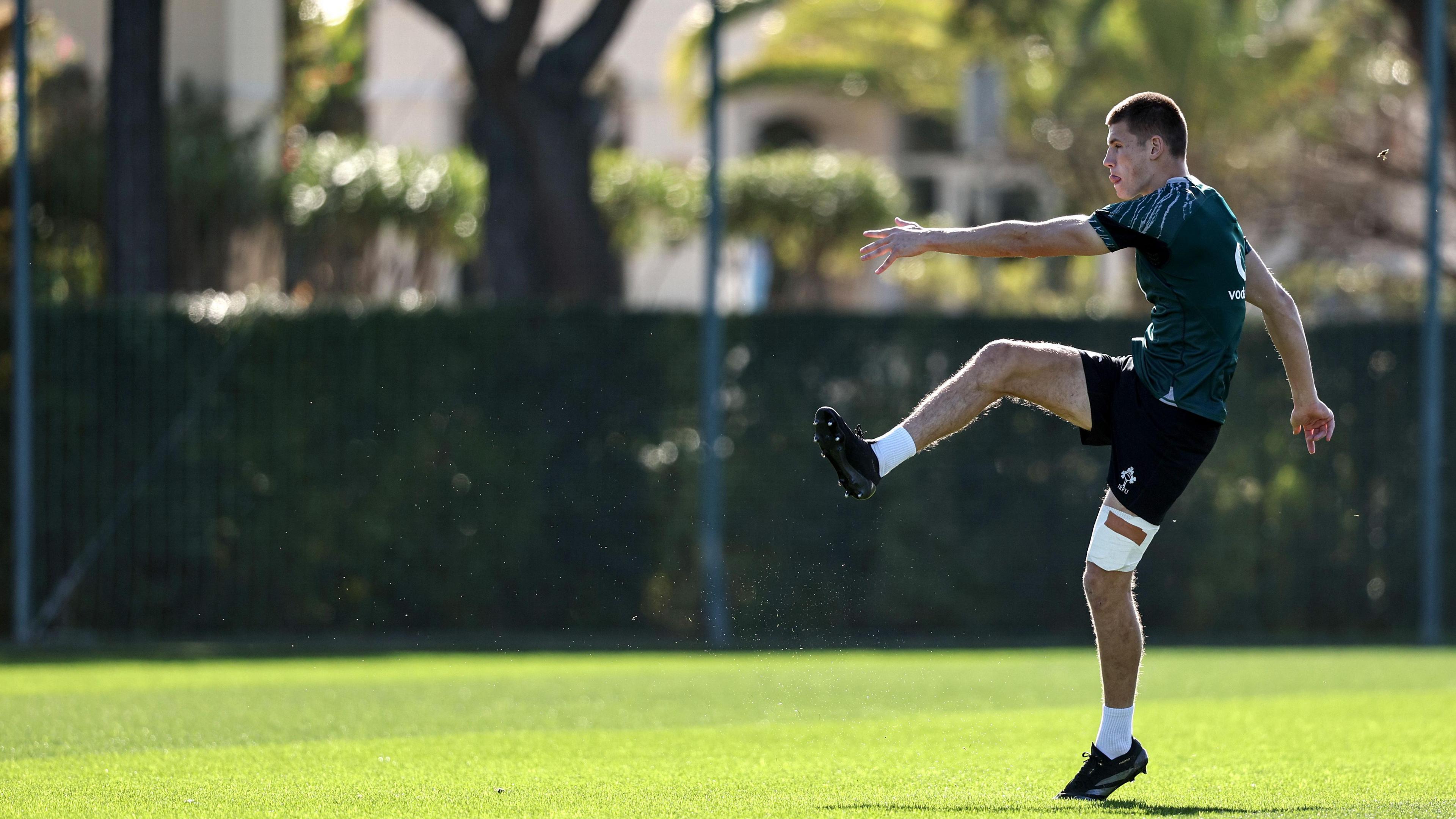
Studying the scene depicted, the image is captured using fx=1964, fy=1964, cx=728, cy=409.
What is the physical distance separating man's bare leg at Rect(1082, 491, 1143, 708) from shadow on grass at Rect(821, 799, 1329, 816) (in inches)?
17.6

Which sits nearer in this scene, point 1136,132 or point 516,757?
point 1136,132

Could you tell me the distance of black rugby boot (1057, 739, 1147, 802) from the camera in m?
6.16

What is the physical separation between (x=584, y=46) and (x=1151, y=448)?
35.3ft

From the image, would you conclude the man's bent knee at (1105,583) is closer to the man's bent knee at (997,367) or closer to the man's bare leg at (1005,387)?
the man's bare leg at (1005,387)

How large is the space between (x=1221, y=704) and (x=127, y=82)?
31.7 feet

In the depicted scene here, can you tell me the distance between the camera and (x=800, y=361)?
567 inches

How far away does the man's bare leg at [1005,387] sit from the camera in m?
6.34

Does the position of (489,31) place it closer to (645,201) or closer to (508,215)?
(508,215)

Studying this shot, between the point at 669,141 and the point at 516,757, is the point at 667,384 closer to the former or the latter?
the point at 516,757

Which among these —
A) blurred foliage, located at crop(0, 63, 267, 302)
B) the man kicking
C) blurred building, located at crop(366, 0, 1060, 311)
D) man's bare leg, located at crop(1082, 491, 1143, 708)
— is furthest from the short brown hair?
blurred building, located at crop(366, 0, 1060, 311)

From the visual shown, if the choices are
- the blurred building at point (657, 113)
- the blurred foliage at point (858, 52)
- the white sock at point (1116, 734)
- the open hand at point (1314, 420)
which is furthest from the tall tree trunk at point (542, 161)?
the blurred foliage at point (858, 52)

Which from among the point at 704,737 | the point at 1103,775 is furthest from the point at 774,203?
the point at 1103,775

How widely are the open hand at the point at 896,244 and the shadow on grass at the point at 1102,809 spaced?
1613 mm

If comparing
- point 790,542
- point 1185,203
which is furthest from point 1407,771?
point 790,542
